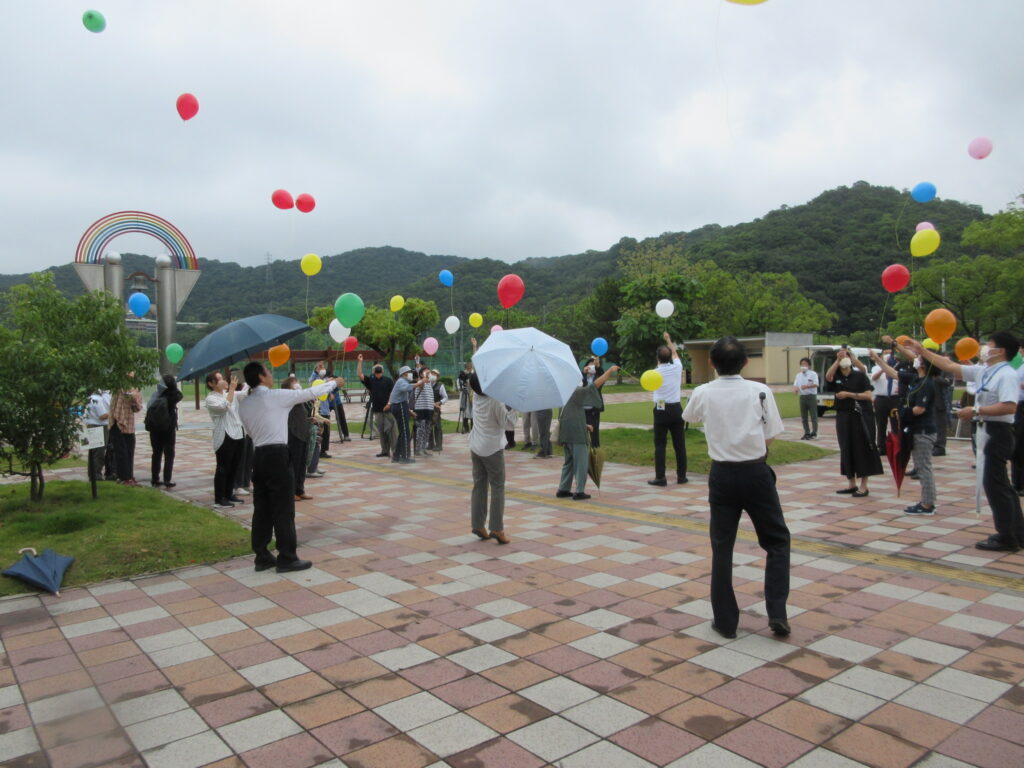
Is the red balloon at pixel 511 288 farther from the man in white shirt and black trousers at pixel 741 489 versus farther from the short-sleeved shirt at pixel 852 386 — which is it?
the man in white shirt and black trousers at pixel 741 489

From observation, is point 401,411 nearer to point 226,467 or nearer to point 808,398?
point 226,467

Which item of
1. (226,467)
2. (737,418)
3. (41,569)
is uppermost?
(737,418)

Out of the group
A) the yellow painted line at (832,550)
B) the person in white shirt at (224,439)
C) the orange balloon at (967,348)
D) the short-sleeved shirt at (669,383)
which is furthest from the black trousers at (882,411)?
the person in white shirt at (224,439)

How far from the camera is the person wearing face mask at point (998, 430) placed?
5.48 m

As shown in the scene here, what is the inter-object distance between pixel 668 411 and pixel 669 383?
0.38 meters

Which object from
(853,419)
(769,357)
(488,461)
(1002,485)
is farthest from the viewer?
(769,357)

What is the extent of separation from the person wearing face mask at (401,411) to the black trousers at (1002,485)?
826cm

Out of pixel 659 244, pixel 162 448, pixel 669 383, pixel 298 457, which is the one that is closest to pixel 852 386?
pixel 669 383

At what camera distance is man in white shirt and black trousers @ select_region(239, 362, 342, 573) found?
17.6 feet

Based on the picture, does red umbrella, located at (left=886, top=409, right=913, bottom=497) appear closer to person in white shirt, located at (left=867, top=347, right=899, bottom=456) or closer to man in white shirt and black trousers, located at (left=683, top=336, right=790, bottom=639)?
person in white shirt, located at (left=867, top=347, right=899, bottom=456)

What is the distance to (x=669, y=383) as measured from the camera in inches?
349

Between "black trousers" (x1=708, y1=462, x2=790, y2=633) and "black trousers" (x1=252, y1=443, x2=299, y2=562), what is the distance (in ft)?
10.3

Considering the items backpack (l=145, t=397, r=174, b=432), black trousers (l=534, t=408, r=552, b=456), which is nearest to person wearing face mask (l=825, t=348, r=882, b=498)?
black trousers (l=534, t=408, r=552, b=456)

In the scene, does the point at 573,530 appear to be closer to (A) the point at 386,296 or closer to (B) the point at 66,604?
(B) the point at 66,604
